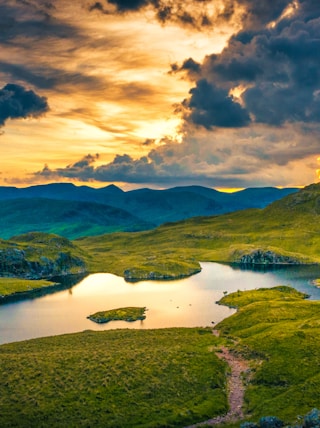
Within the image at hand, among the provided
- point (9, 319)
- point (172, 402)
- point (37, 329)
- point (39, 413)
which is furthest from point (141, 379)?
point (9, 319)

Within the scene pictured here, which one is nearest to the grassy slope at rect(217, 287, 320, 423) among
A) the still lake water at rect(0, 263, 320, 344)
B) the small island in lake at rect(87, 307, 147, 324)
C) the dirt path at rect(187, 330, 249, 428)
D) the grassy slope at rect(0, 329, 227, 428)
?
the dirt path at rect(187, 330, 249, 428)

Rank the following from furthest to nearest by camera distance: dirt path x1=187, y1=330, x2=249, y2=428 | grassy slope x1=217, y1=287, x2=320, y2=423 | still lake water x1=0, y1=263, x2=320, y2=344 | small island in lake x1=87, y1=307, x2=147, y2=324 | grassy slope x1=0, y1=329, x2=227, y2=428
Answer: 1. small island in lake x1=87, y1=307, x2=147, y2=324
2. still lake water x1=0, y1=263, x2=320, y2=344
3. grassy slope x1=217, y1=287, x2=320, y2=423
4. dirt path x1=187, y1=330, x2=249, y2=428
5. grassy slope x1=0, y1=329, x2=227, y2=428

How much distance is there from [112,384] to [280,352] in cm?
3986

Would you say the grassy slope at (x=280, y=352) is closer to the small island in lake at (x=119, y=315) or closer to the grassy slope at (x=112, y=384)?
the grassy slope at (x=112, y=384)

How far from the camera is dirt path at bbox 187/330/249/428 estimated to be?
71.1m

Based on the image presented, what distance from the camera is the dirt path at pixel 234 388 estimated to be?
Answer: 71.1m

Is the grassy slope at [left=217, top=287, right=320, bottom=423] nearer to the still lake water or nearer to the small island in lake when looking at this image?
the still lake water

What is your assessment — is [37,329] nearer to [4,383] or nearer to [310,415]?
[4,383]

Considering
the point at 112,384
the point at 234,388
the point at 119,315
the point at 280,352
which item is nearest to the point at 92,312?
the point at 119,315

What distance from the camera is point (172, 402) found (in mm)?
75375

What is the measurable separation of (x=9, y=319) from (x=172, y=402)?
98.6 meters

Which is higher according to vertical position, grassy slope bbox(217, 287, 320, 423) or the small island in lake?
grassy slope bbox(217, 287, 320, 423)

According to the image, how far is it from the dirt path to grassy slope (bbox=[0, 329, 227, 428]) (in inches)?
63.2

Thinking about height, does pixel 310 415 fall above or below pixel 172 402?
above
